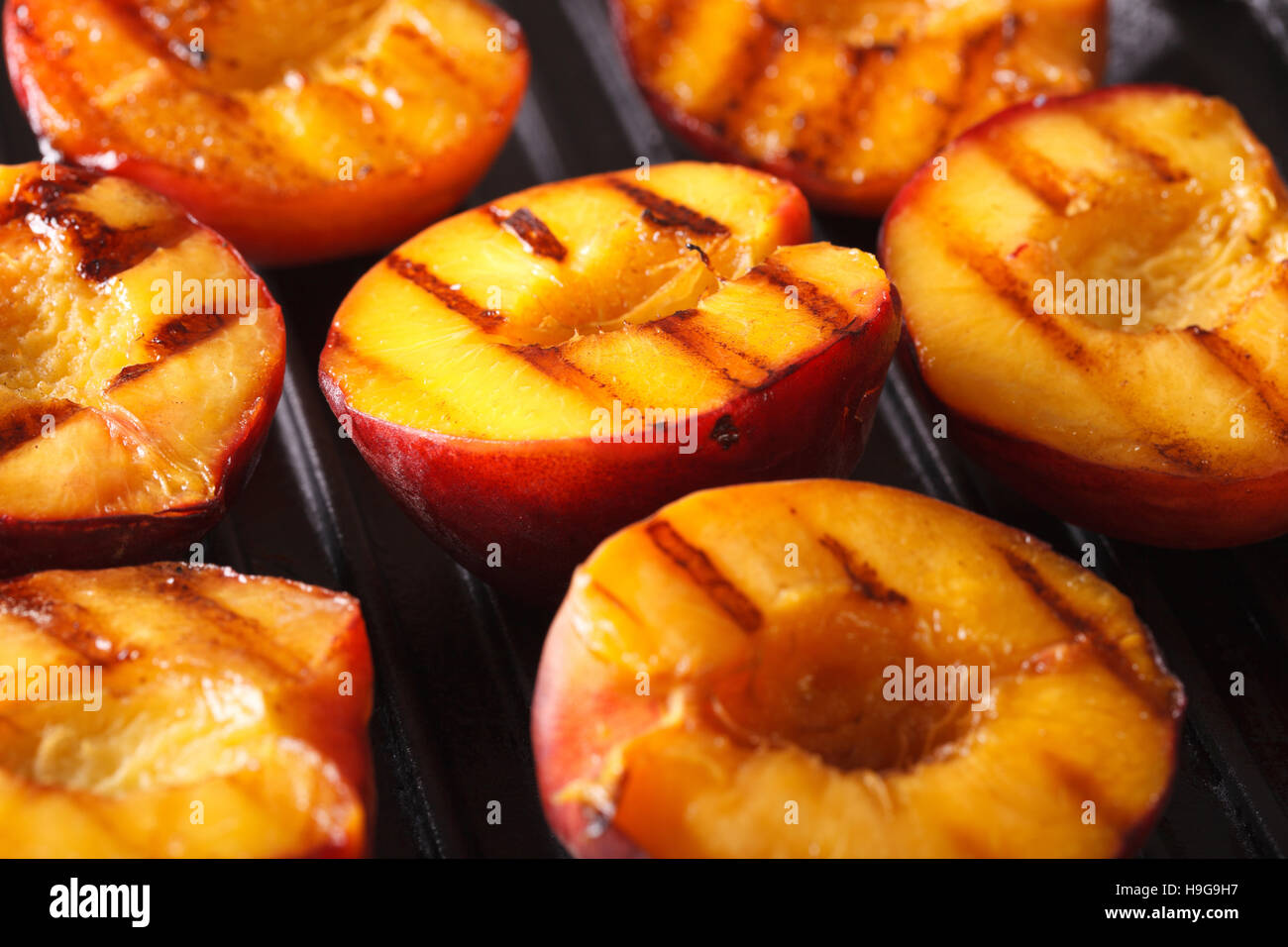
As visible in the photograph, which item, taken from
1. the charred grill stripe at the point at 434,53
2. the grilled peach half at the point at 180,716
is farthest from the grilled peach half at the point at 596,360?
the charred grill stripe at the point at 434,53

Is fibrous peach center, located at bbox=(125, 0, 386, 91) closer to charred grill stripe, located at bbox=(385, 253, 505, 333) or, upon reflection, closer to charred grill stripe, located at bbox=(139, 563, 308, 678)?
charred grill stripe, located at bbox=(385, 253, 505, 333)

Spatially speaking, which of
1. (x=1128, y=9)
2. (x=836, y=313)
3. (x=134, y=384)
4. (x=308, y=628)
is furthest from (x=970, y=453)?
(x=1128, y=9)

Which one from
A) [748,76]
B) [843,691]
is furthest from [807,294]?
[748,76]

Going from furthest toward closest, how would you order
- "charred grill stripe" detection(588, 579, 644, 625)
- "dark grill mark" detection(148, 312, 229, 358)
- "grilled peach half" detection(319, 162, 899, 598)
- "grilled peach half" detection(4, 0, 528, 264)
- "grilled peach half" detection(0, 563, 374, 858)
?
"grilled peach half" detection(4, 0, 528, 264) → "dark grill mark" detection(148, 312, 229, 358) → "grilled peach half" detection(319, 162, 899, 598) → "charred grill stripe" detection(588, 579, 644, 625) → "grilled peach half" detection(0, 563, 374, 858)

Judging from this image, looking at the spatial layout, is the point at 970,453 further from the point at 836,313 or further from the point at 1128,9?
the point at 1128,9

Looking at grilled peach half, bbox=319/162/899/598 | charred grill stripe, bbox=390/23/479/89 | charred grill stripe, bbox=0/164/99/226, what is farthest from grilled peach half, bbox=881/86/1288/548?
charred grill stripe, bbox=0/164/99/226
